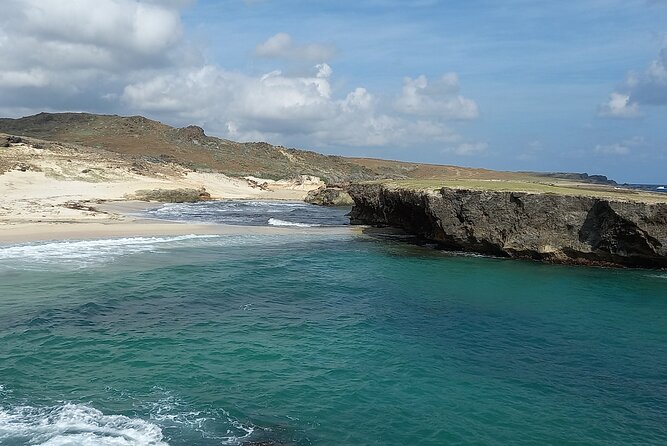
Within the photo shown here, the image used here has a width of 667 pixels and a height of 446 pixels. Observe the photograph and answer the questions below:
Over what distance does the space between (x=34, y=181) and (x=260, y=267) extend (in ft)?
99.1

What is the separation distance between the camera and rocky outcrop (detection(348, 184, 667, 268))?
1945 centimetres

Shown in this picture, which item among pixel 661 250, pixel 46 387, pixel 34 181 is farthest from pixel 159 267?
pixel 34 181

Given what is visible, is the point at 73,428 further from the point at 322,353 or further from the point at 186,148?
the point at 186,148

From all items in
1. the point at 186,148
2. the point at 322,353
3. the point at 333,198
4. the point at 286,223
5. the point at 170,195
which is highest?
the point at 186,148

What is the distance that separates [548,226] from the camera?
21.6 metres

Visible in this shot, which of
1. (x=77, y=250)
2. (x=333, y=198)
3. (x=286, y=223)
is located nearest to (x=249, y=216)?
(x=286, y=223)

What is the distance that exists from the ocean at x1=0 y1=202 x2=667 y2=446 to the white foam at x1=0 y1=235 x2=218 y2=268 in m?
0.20

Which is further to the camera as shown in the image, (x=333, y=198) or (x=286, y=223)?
(x=333, y=198)

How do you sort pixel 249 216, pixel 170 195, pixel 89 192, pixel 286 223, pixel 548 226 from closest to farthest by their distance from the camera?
pixel 548 226
pixel 286 223
pixel 249 216
pixel 89 192
pixel 170 195

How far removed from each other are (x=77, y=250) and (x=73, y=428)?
1464 cm

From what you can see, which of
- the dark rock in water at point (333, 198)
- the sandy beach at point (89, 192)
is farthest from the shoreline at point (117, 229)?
the dark rock in water at point (333, 198)

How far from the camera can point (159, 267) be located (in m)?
18.5

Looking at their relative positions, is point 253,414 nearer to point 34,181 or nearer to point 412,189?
point 412,189

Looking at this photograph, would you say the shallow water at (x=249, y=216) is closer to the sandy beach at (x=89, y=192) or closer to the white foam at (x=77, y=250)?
the sandy beach at (x=89, y=192)
